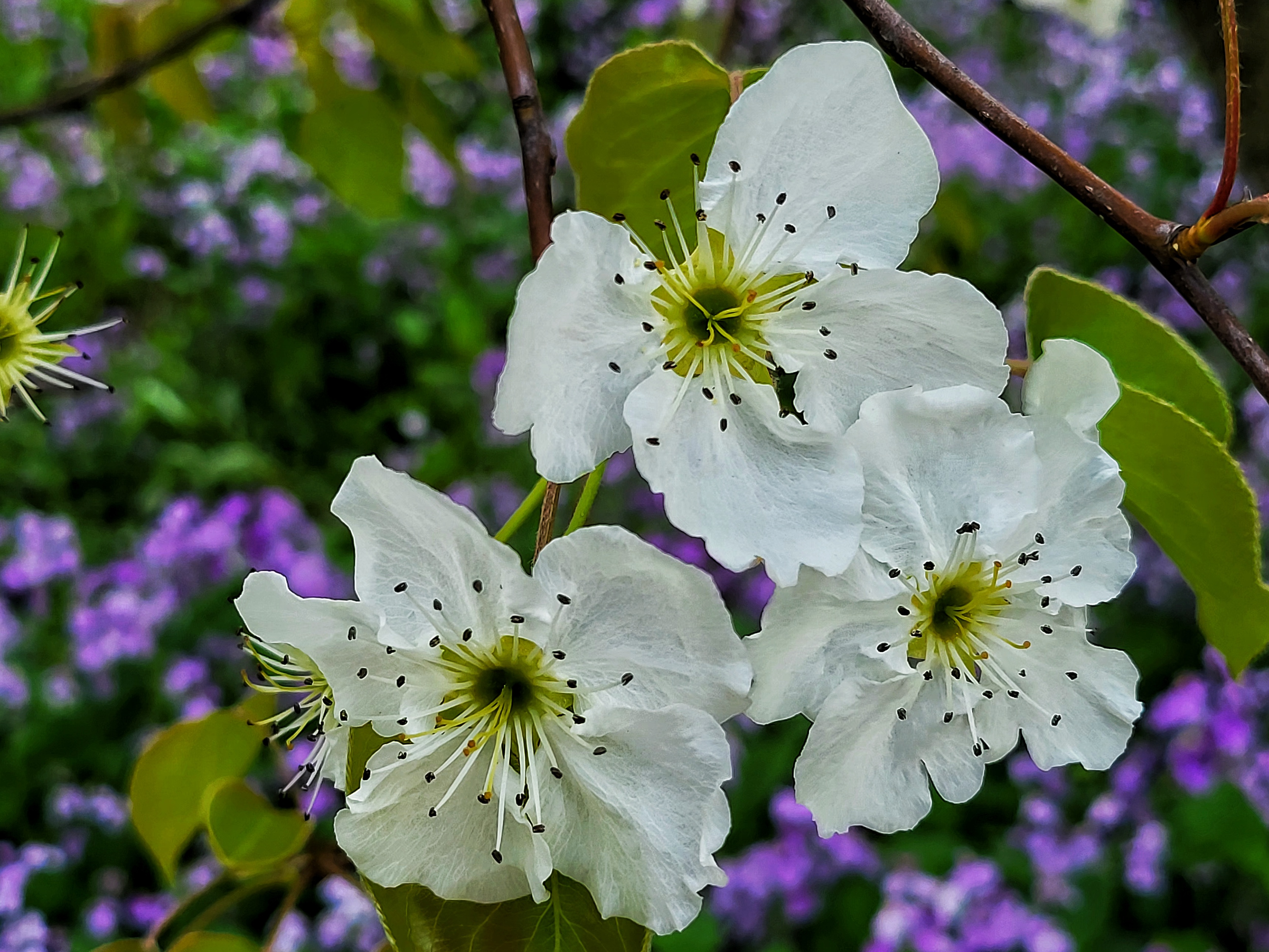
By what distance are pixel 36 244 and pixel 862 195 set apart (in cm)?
147

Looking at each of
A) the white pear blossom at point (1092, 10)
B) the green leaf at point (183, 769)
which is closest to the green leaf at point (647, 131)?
the green leaf at point (183, 769)

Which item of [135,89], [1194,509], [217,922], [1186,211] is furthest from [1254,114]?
[217,922]

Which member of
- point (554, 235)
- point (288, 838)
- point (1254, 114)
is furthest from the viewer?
point (1254, 114)

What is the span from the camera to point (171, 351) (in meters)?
2.42

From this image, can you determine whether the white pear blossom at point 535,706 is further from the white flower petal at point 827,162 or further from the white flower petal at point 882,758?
the white flower petal at point 827,162

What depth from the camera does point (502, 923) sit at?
1.49 ft

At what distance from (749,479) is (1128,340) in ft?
0.63

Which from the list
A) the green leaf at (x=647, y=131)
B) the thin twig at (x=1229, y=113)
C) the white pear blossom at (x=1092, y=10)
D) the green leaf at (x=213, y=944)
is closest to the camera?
the thin twig at (x=1229, y=113)

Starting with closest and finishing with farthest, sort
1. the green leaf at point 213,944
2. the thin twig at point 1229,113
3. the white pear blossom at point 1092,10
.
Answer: the thin twig at point 1229,113 → the green leaf at point 213,944 → the white pear blossom at point 1092,10

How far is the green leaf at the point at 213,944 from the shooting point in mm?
645

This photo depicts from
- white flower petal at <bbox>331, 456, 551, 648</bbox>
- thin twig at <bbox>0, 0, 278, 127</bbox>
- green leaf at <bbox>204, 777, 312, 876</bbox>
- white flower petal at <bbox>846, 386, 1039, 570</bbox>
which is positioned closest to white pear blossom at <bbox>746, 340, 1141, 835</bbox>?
white flower petal at <bbox>846, 386, 1039, 570</bbox>

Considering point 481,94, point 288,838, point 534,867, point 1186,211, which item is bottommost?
point 481,94

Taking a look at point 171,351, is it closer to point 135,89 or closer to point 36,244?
point 36,244

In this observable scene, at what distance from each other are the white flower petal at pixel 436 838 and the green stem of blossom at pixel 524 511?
90mm
